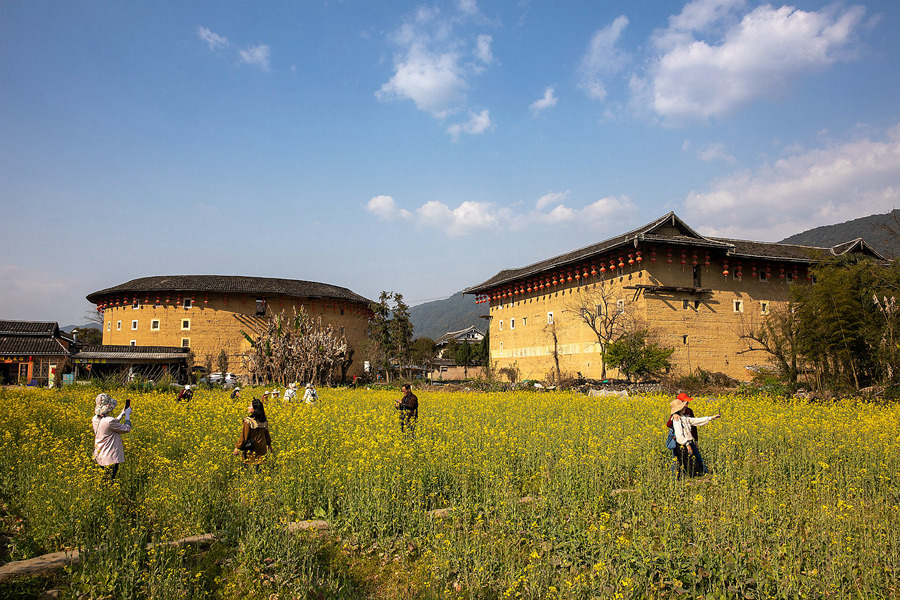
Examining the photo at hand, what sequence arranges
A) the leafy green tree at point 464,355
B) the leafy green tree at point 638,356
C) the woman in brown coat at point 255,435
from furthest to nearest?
the leafy green tree at point 464,355 < the leafy green tree at point 638,356 < the woman in brown coat at point 255,435

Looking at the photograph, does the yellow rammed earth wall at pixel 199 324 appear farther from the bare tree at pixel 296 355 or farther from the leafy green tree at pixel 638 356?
the leafy green tree at pixel 638 356

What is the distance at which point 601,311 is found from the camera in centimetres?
2705

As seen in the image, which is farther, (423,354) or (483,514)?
(423,354)

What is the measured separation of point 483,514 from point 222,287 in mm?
36798

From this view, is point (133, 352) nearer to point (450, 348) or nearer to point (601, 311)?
point (601, 311)

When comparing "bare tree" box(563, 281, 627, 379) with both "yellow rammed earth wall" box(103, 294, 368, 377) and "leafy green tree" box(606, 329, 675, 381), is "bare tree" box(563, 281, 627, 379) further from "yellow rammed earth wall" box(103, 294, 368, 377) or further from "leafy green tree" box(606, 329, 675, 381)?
"yellow rammed earth wall" box(103, 294, 368, 377)

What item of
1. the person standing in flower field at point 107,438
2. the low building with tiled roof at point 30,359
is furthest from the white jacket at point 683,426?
the low building with tiled roof at point 30,359

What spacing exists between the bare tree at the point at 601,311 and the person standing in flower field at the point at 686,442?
17.5m

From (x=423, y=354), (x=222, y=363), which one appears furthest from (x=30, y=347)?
(x=423, y=354)

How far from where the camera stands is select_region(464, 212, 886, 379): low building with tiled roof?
25.3m

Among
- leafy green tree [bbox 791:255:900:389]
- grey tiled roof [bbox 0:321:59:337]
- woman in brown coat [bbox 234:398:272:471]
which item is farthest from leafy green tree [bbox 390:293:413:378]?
woman in brown coat [bbox 234:398:272:471]

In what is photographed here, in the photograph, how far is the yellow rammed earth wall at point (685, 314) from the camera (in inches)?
997

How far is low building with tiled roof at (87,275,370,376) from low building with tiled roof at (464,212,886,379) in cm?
1937

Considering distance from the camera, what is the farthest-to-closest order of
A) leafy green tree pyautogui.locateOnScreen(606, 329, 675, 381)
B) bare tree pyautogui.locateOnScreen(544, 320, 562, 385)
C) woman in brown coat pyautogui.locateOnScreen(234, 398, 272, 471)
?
bare tree pyautogui.locateOnScreen(544, 320, 562, 385) < leafy green tree pyautogui.locateOnScreen(606, 329, 675, 381) < woman in brown coat pyautogui.locateOnScreen(234, 398, 272, 471)
